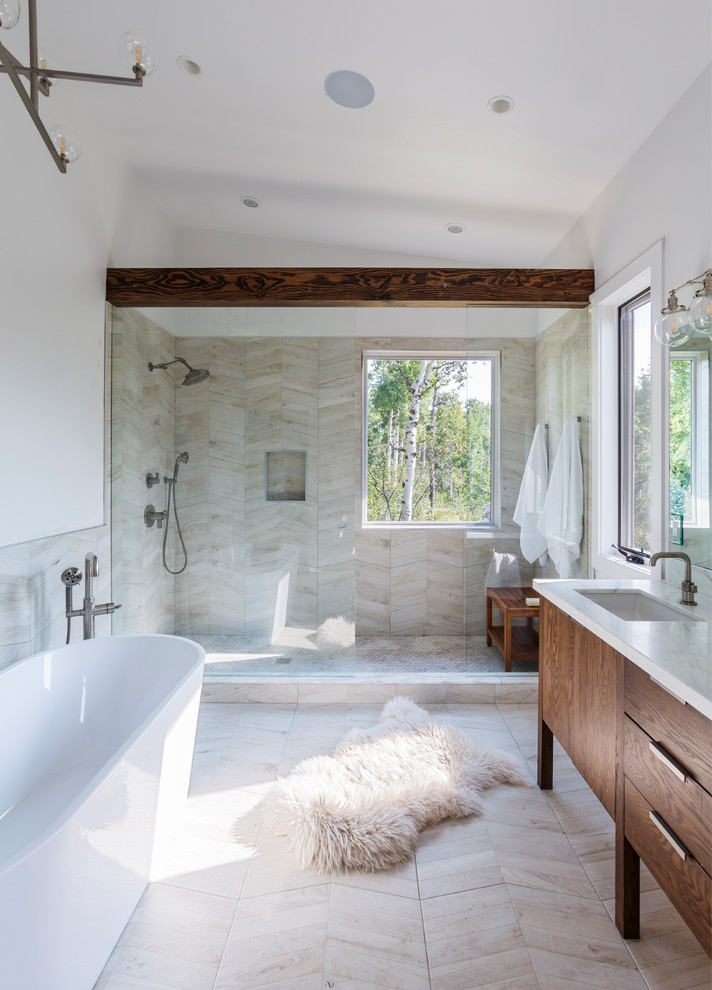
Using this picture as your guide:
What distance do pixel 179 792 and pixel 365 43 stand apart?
9.01ft

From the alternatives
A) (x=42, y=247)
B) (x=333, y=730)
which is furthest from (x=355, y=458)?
(x=42, y=247)

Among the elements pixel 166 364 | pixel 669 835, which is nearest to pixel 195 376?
pixel 166 364

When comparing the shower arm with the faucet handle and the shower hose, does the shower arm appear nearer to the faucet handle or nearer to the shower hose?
the shower hose

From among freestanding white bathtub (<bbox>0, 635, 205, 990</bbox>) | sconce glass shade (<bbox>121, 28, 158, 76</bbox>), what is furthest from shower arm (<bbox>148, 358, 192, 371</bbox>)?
sconce glass shade (<bbox>121, 28, 158, 76</bbox>)

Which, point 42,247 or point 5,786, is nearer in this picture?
point 5,786

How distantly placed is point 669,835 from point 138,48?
87.2 inches

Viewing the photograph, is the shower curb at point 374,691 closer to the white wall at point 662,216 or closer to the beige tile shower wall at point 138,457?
the beige tile shower wall at point 138,457

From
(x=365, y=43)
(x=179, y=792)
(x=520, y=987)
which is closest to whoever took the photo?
(x=520, y=987)

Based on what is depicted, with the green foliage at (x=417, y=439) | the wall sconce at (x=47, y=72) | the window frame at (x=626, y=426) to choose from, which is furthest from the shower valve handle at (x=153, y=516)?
the window frame at (x=626, y=426)

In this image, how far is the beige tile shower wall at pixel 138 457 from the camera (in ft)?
9.64

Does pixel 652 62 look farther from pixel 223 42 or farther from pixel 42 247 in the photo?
pixel 42 247

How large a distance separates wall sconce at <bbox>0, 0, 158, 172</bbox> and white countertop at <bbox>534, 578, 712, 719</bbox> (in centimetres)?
171

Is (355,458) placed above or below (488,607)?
above

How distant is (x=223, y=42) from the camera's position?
6.63ft
